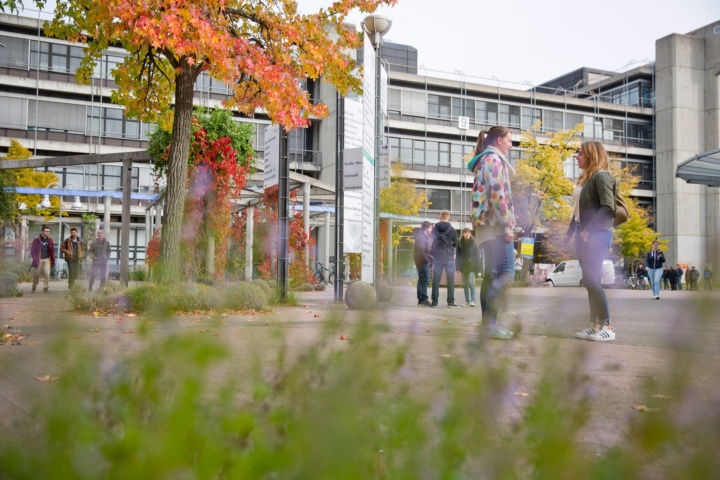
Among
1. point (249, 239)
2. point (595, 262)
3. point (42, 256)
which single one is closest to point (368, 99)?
point (595, 262)

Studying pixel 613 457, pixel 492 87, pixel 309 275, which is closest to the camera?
pixel 613 457

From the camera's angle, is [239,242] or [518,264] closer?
[239,242]

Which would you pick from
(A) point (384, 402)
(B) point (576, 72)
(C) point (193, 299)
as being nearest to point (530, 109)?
(B) point (576, 72)

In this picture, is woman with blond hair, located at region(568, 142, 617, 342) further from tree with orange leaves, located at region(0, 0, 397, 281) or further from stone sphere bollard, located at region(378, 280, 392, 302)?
tree with orange leaves, located at region(0, 0, 397, 281)

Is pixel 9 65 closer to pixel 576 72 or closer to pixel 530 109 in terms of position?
pixel 530 109

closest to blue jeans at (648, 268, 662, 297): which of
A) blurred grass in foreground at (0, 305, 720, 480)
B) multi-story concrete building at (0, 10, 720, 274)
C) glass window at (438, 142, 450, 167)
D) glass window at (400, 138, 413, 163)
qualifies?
blurred grass in foreground at (0, 305, 720, 480)

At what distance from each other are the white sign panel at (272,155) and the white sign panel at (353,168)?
58.5 inches

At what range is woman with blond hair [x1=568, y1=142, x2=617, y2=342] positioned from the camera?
5949 mm

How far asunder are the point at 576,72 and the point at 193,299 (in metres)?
68.3

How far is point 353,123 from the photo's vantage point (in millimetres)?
12094

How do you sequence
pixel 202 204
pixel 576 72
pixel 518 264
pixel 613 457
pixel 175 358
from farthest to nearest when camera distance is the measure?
1. pixel 576 72
2. pixel 518 264
3. pixel 202 204
4. pixel 175 358
5. pixel 613 457

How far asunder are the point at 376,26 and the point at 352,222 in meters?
3.15

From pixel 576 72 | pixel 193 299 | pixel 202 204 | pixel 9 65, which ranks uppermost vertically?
pixel 576 72

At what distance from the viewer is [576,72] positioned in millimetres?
70188
